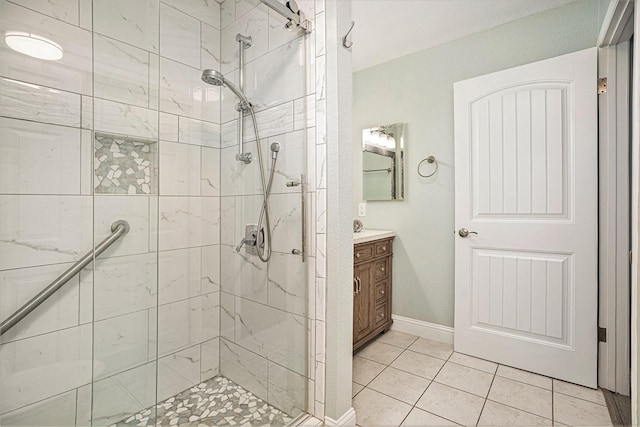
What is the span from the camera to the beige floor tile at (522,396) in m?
1.71

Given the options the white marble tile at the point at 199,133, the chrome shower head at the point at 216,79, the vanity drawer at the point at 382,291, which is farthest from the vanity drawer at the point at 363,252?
the chrome shower head at the point at 216,79

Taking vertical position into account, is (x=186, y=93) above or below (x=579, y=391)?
above

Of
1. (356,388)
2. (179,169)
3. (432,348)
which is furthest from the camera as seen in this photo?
(432,348)

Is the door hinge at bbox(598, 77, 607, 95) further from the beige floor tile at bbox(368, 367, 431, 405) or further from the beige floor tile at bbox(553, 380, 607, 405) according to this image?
the beige floor tile at bbox(368, 367, 431, 405)

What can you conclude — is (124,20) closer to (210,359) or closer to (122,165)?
(122,165)

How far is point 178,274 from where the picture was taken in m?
1.48

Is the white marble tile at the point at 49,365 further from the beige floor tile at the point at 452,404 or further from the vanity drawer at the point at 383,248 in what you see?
the vanity drawer at the point at 383,248

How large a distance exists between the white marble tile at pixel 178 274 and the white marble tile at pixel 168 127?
52cm

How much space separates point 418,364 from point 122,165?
2.18 m

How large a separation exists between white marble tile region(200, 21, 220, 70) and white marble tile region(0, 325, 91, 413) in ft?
4.15

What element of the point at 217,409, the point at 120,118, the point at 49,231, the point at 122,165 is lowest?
the point at 217,409

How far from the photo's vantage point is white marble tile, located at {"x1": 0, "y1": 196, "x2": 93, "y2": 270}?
1.14 meters

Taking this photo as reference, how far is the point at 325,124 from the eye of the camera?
1.49m

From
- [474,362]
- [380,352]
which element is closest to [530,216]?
[474,362]
